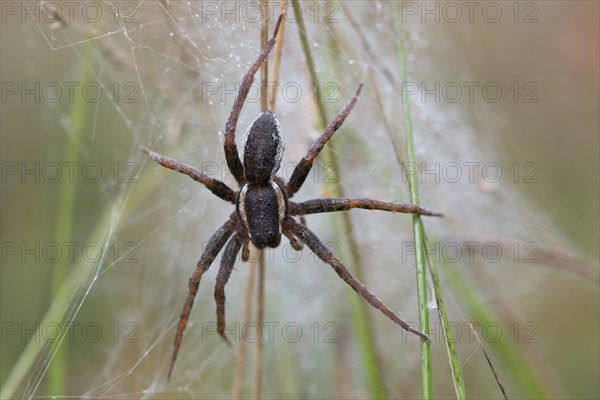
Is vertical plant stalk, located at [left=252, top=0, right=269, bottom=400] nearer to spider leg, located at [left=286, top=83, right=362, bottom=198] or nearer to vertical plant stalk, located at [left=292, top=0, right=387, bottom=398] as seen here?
vertical plant stalk, located at [left=292, top=0, right=387, bottom=398]

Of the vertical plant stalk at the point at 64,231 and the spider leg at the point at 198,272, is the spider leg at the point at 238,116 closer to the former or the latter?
the spider leg at the point at 198,272

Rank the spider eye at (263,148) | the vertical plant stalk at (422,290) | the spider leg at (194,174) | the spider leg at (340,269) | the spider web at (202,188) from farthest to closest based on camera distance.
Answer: the spider web at (202,188), the spider leg at (194,174), the spider eye at (263,148), the spider leg at (340,269), the vertical plant stalk at (422,290)

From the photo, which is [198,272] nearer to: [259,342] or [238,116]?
[259,342]

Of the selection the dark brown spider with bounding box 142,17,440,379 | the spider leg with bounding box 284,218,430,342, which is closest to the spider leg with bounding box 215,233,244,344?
the dark brown spider with bounding box 142,17,440,379

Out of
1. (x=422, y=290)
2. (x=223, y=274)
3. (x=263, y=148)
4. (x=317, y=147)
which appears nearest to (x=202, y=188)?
(x=223, y=274)

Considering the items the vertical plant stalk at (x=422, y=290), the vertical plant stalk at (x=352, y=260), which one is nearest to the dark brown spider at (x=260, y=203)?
the vertical plant stalk at (x=352, y=260)

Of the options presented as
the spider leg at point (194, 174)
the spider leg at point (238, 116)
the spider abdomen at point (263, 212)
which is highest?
the spider leg at point (238, 116)

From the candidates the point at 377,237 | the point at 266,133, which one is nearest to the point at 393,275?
the point at 377,237

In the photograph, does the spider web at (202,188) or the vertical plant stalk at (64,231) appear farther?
the spider web at (202,188)
